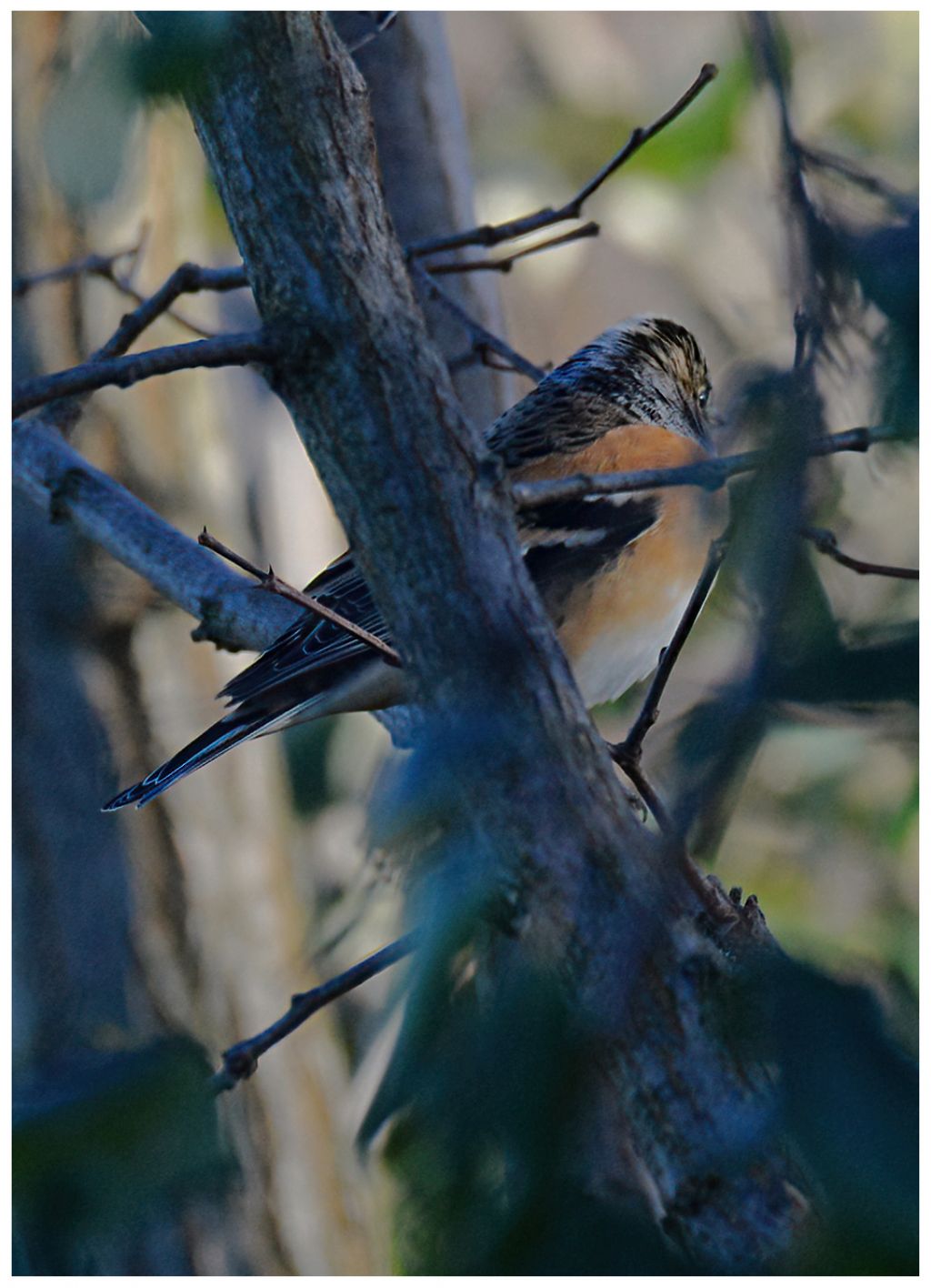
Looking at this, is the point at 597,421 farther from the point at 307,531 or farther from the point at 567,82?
the point at 307,531

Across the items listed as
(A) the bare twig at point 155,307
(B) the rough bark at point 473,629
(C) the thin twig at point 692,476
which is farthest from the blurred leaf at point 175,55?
(A) the bare twig at point 155,307

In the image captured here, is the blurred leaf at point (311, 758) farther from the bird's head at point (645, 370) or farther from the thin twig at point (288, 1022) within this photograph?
the thin twig at point (288, 1022)

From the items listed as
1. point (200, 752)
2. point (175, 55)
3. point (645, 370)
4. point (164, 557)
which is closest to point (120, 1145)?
point (175, 55)

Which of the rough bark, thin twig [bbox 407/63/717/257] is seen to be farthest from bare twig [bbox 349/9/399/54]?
the rough bark

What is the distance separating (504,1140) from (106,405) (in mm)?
1853

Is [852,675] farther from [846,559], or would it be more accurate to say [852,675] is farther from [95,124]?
[95,124]

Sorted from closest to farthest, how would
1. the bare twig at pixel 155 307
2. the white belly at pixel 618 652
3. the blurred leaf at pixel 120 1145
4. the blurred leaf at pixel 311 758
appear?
the blurred leaf at pixel 120 1145 < the bare twig at pixel 155 307 < the white belly at pixel 618 652 < the blurred leaf at pixel 311 758

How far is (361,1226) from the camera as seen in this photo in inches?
83.1

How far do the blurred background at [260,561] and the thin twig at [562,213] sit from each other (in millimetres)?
72

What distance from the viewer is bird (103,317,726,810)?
4.37 ft

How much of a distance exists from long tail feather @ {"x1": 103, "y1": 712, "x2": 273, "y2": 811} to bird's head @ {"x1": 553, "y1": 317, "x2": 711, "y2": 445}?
2.31 ft

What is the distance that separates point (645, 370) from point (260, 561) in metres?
1.14

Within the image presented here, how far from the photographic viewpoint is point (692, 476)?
0.63m

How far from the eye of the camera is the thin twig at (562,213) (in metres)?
1.22
